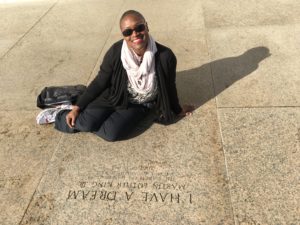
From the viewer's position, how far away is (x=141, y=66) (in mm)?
3539

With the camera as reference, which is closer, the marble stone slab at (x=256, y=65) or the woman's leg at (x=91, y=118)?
the woman's leg at (x=91, y=118)

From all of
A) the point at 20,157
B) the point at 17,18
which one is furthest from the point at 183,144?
the point at 17,18

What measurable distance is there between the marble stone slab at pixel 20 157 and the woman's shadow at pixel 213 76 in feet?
3.75

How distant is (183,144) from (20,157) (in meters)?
1.78

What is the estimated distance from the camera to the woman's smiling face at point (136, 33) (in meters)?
3.25

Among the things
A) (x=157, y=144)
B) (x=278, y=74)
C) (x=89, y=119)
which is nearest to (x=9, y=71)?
(x=89, y=119)

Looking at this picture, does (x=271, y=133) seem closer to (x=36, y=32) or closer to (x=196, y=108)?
(x=196, y=108)

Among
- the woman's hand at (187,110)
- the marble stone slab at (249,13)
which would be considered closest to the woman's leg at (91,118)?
the woman's hand at (187,110)

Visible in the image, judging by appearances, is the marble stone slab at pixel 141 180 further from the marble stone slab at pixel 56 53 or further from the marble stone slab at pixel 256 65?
the marble stone slab at pixel 56 53

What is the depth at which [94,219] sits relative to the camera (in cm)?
311

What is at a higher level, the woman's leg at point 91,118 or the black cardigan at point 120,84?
the black cardigan at point 120,84

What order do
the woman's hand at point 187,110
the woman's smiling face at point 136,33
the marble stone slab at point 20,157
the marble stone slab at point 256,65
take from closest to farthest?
the woman's smiling face at point 136,33, the marble stone slab at point 20,157, the woman's hand at point 187,110, the marble stone slab at point 256,65

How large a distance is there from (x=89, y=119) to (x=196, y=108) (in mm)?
1289

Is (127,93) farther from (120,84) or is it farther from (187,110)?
(187,110)
